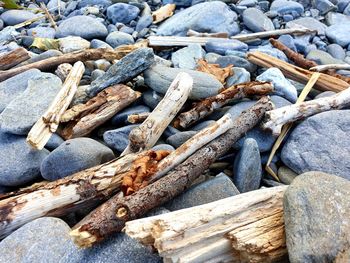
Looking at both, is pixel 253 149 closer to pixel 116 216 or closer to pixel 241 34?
pixel 116 216

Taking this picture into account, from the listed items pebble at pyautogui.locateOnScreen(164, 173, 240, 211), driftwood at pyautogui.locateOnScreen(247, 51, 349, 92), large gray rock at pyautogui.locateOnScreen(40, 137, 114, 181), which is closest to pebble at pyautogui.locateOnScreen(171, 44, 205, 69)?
driftwood at pyautogui.locateOnScreen(247, 51, 349, 92)

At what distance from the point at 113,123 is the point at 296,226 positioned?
5.92 ft

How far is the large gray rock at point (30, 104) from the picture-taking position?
9.72 feet

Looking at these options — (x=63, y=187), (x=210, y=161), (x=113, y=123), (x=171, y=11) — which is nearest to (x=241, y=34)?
(x=171, y=11)

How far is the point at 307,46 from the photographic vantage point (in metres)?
4.71

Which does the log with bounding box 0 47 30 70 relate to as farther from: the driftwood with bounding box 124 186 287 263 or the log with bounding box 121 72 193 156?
the driftwood with bounding box 124 186 287 263

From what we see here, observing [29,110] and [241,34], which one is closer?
[29,110]

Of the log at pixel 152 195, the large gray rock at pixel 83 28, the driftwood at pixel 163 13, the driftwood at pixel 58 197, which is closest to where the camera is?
the log at pixel 152 195

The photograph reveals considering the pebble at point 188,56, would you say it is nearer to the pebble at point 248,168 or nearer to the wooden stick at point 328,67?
the wooden stick at point 328,67

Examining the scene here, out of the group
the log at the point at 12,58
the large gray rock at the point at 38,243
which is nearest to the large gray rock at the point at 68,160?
the large gray rock at the point at 38,243

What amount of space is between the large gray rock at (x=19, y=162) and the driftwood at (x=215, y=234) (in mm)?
1173

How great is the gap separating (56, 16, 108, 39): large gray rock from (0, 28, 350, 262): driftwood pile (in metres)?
1.09

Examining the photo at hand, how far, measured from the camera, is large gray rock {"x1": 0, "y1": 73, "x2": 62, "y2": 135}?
2963mm

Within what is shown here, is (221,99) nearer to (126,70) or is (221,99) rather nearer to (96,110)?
(126,70)
